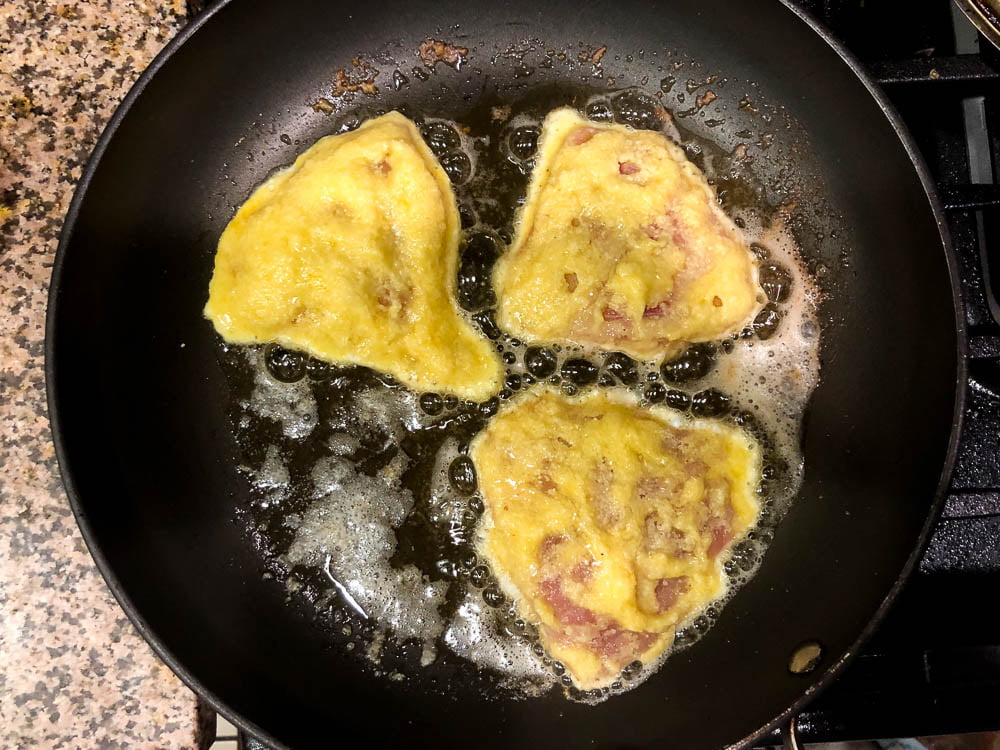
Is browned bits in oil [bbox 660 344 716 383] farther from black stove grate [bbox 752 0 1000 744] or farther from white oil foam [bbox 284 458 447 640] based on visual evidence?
white oil foam [bbox 284 458 447 640]

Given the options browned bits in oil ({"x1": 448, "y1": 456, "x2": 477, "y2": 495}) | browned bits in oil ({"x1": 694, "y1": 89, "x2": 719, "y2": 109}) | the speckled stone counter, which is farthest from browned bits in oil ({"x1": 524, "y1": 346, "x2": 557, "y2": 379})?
the speckled stone counter

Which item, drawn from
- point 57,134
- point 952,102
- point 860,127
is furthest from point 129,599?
point 952,102

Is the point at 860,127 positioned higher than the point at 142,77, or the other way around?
the point at 142,77

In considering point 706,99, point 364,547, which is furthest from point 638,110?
point 364,547

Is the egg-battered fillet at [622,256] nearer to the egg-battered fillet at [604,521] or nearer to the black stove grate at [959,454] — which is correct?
the egg-battered fillet at [604,521]

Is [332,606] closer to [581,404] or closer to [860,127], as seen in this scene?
[581,404]
